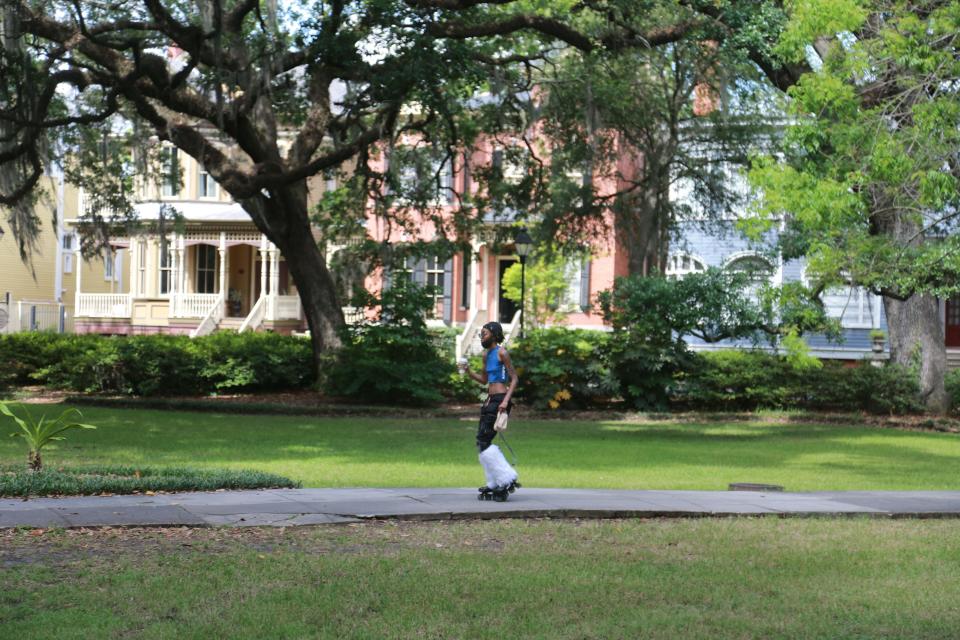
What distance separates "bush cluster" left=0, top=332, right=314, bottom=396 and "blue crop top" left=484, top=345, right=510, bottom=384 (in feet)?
60.1

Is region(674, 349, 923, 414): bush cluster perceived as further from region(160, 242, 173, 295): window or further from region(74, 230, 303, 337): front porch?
region(160, 242, 173, 295): window

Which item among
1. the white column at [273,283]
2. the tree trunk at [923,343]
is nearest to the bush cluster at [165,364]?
the white column at [273,283]

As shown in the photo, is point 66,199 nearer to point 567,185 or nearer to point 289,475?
point 567,185

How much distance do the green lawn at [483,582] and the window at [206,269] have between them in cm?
3854

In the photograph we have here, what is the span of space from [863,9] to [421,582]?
1240cm

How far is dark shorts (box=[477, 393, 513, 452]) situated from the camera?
11336 millimetres

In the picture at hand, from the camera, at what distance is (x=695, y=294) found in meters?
25.3

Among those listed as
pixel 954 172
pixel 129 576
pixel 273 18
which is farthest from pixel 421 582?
pixel 273 18

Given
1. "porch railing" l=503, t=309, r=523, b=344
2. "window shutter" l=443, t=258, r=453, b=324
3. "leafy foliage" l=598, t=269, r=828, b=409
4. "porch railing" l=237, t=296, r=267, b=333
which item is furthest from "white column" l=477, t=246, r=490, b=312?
"leafy foliage" l=598, t=269, r=828, b=409

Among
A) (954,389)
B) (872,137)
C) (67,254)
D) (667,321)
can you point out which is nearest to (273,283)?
(67,254)

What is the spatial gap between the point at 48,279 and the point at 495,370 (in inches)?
1681

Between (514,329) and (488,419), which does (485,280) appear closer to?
(514,329)

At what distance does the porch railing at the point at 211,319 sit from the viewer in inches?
1629

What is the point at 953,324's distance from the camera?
3975 centimetres
